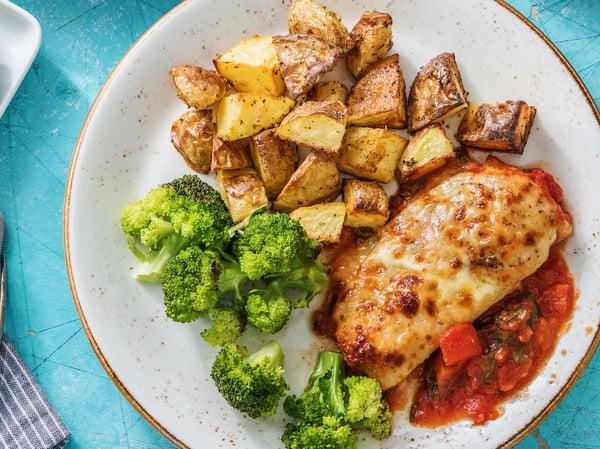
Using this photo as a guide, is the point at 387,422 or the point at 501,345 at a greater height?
the point at 501,345

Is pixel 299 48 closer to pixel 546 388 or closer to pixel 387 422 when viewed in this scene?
pixel 387 422

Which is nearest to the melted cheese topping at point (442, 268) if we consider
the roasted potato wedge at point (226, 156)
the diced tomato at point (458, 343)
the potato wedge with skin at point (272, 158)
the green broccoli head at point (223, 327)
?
the diced tomato at point (458, 343)

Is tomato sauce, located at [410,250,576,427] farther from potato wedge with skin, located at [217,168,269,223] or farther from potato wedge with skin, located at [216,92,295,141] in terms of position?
potato wedge with skin, located at [216,92,295,141]

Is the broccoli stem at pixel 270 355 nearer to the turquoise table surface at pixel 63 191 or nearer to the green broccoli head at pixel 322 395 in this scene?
the green broccoli head at pixel 322 395

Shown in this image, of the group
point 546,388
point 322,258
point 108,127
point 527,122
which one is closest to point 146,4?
point 108,127

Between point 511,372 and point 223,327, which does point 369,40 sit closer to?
point 223,327

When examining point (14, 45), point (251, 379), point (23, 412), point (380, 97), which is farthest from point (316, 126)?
point (23, 412)
